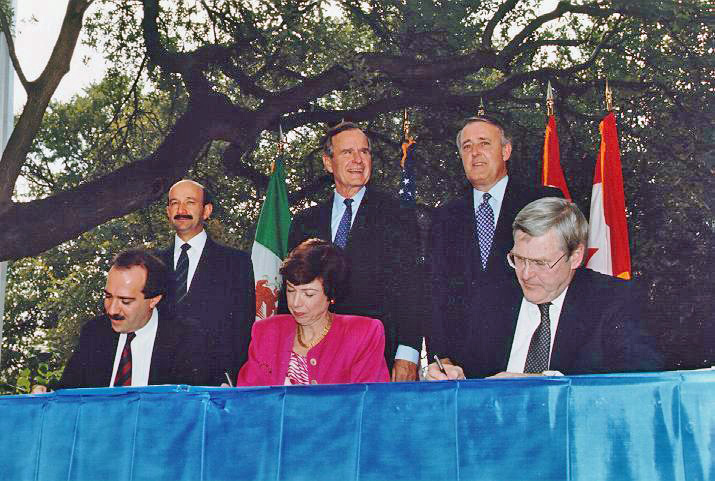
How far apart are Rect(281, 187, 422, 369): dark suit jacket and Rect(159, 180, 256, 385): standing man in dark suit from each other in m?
0.45

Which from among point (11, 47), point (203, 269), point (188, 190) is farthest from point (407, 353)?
point (11, 47)

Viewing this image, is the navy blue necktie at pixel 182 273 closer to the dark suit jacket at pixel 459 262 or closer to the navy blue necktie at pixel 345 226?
the navy blue necktie at pixel 345 226

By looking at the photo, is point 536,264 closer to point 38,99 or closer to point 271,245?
point 271,245

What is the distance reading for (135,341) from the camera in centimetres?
338

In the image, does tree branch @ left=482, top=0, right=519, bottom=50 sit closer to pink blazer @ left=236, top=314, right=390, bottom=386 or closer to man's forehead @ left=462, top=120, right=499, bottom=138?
man's forehead @ left=462, top=120, right=499, bottom=138

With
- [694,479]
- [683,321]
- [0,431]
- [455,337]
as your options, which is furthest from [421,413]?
[683,321]

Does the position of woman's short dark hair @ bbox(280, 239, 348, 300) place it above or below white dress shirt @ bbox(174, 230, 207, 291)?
below

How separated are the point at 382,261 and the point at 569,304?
1.26 m

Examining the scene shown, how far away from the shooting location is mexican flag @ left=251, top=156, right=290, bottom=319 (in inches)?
211

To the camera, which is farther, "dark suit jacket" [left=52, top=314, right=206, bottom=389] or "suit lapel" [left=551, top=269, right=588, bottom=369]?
"dark suit jacket" [left=52, top=314, right=206, bottom=389]

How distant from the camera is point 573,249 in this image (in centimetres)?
266

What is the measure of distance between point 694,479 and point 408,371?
1.83 metres

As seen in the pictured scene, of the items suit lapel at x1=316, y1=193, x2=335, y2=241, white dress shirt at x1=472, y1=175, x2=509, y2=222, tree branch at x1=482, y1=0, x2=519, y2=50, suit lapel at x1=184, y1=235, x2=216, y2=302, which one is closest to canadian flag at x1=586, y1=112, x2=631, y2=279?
tree branch at x1=482, y1=0, x2=519, y2=50

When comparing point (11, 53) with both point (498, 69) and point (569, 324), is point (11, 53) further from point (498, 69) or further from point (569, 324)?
point (569, 324)
